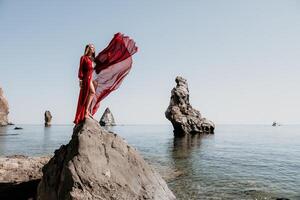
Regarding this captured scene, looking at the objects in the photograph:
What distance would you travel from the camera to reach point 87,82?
36.1 ft

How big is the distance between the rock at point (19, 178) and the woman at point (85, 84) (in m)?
3.71

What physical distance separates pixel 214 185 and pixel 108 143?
962cm

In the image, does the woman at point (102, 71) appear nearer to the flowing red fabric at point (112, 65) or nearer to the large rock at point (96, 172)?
the flowing red fabric at point (112, 65)

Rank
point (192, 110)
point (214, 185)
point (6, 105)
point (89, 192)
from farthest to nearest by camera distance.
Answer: point (6, 105)
point (192, 110)
point (214, 185)
point (89, 192)

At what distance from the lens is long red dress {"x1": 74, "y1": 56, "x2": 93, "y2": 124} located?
10914mm

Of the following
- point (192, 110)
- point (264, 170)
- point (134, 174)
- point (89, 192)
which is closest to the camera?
point (89, 192)

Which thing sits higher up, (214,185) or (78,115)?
(78,115)

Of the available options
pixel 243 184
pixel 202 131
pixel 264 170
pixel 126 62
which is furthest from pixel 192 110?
pixel 126 62

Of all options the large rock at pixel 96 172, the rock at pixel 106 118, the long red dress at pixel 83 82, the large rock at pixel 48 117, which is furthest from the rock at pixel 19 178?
the rock at pixel 106 118

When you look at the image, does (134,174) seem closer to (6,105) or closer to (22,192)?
(22,192)

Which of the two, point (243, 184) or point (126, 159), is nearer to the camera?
point (126, 159)

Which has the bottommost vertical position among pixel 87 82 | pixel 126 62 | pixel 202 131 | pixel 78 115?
pixel 202 131

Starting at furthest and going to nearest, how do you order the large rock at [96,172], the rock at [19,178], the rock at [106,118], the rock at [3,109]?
the rock at [106,118], the rock at [3,109], the rock at [19,178], the large rock at [96,172]

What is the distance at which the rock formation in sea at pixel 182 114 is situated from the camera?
65125 millimetres
